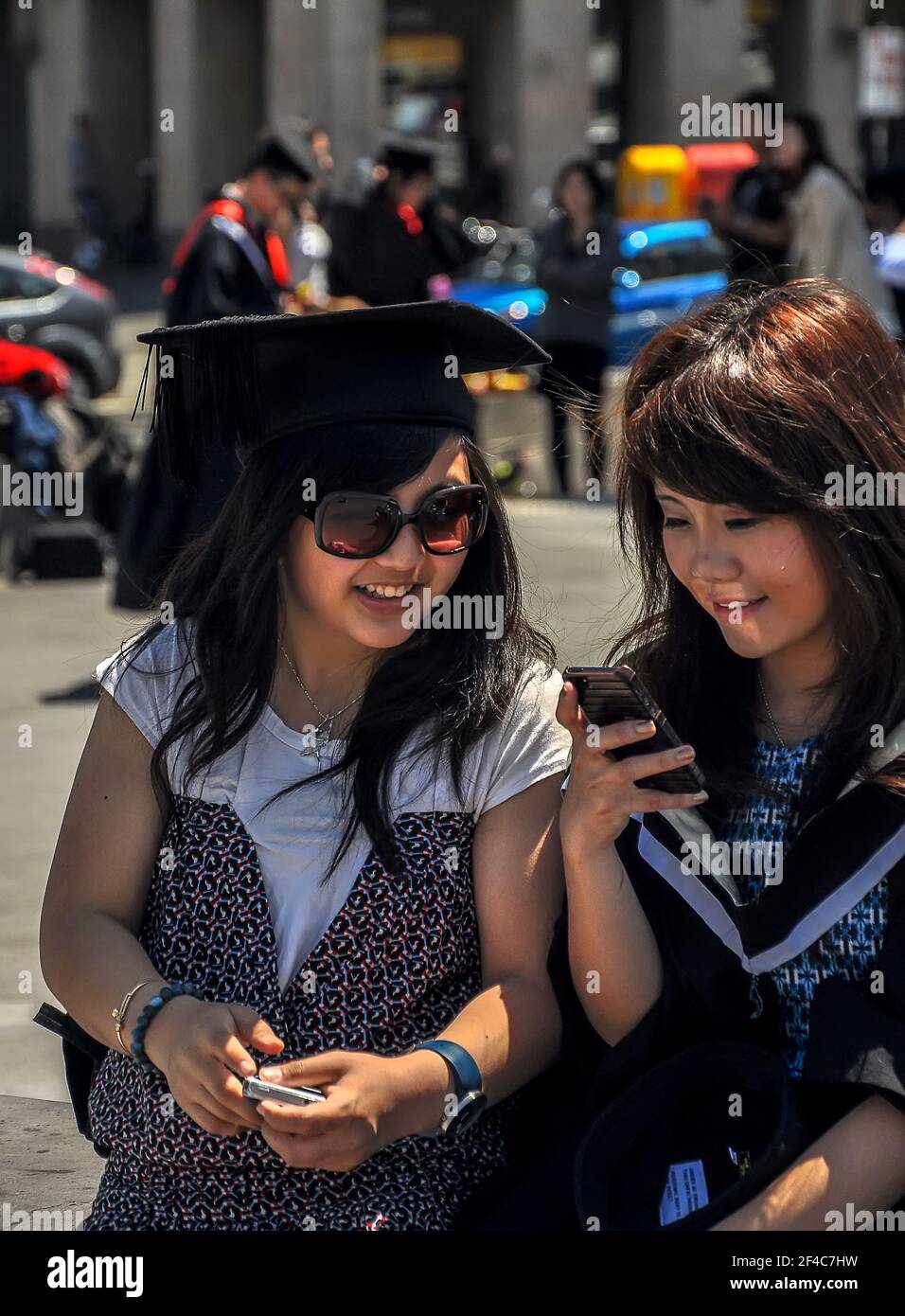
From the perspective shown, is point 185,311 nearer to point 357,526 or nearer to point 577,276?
A: point 577,276

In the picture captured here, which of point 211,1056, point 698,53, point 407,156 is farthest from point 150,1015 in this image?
point 698,53

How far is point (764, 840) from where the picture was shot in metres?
2.34

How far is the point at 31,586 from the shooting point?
29.8ft

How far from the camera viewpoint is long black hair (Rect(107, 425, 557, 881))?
2469 millimetres

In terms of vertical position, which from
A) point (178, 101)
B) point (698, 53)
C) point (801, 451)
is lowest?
point (801, 451)

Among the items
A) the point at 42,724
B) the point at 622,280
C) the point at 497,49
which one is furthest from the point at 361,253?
the point at 497,49

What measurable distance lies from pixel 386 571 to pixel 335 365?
257 mm

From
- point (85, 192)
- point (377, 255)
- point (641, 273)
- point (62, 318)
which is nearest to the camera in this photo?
point (377, 255)

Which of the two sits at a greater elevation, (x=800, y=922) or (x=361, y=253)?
(x=361, y=253)

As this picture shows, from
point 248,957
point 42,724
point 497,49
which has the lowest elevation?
point 42,724

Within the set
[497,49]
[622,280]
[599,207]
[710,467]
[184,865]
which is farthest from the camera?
[497,49]

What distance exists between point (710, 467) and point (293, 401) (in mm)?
538

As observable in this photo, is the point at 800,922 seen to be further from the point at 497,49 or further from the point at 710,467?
the point at 497,49

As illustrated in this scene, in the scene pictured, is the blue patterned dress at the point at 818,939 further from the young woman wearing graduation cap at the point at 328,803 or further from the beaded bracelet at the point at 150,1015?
the beaded bracelet at the point at 150,1015
